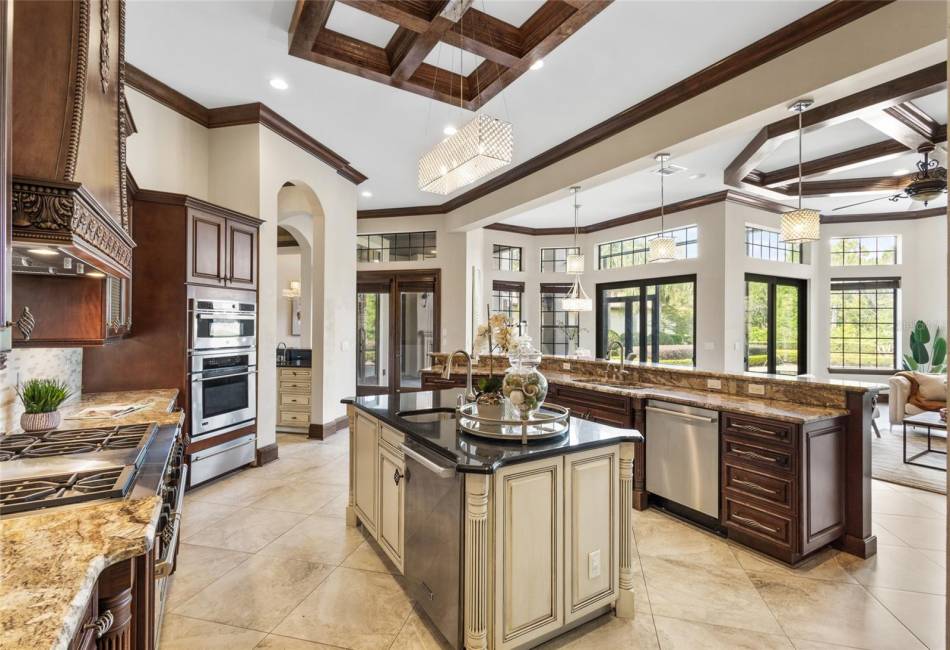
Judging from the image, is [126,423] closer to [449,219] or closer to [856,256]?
[449,219]

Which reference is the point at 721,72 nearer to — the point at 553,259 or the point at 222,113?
the point at 222,113

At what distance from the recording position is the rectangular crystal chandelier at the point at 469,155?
2.56m

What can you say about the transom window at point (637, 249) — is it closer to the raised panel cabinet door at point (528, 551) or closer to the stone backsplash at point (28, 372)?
the raised panel cabinet door at point (528, 551)

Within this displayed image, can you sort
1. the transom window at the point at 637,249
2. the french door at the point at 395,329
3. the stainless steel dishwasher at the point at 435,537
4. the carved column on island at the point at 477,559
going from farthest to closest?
the french door at the point at 395,329 < the transom window at the point at 637,249 < the stainless steel dishwasher at the point at 435,537 < the carved column on island at the point at 477,559

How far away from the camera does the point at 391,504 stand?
2.45 meters

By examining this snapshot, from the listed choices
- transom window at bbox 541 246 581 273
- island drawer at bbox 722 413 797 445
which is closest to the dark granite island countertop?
island drawer at bbox 722 413 797 445

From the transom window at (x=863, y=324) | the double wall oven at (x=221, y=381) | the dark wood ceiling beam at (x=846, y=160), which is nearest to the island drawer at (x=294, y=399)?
the double wall oven at (x=221, y=381)

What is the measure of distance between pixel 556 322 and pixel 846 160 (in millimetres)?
5024

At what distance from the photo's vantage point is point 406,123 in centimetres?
459

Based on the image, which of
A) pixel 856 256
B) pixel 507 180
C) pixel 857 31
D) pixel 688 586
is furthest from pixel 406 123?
pixel 856 256

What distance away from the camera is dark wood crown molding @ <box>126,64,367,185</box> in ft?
12.3

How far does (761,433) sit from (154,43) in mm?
4950

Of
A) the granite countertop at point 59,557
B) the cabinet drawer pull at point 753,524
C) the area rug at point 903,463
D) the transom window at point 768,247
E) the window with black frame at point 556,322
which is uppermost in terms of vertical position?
the transom window at point 768,247

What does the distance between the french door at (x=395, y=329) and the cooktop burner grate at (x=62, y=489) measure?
6.08 m
